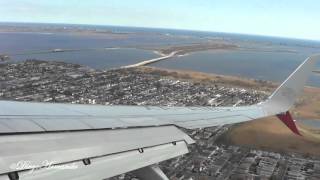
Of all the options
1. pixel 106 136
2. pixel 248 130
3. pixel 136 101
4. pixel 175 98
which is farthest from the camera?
pixel 175 98

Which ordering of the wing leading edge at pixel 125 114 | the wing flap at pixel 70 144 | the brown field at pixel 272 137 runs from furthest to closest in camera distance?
the brown field at pixel 272 137 < the wing leading edge at pixel 125 114 < the wing flap at pixel 70 144

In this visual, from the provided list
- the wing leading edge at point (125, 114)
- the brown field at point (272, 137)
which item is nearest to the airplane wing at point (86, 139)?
the wing leading edge at point (125, 114)

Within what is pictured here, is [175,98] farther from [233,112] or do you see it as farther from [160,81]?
[233,112]

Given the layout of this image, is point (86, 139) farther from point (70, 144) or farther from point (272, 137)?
point (272, 137)

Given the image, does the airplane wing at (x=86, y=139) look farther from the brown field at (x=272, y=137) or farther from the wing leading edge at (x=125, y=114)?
the brown field at (x=272, y=137)

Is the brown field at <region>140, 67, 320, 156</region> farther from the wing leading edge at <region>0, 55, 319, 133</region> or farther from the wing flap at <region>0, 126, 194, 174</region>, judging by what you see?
the wing flap at <region>0, 126, 194, 174</region>

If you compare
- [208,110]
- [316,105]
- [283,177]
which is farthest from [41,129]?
[316,105]

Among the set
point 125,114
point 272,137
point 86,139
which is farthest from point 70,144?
point 272,137

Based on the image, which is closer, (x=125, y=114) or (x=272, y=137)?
(x=125, y=114)

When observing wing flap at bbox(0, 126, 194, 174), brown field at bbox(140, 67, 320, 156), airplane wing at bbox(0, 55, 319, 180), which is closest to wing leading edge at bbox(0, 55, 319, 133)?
airplane wing at bbox(0, 55, 319, 180)
